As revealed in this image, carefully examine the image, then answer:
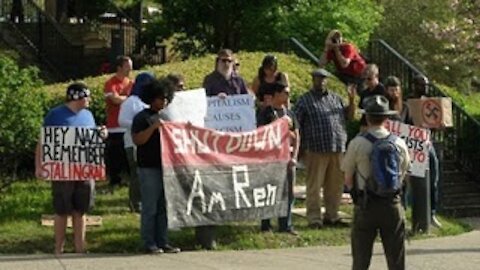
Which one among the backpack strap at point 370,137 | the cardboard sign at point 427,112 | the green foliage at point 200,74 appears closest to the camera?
the backpack strap at point 370,137

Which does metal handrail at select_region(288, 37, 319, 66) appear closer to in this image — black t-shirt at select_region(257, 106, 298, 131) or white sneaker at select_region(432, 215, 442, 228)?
white sneaker at select_region(432, 215, 442, 228)

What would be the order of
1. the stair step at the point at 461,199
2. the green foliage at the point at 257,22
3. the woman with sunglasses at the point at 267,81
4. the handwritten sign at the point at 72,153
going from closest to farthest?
the handwritten sign at the point at 72,153
the woman with sunglasses at the point at 267,81
the stair step at the point at 461,199
the green foliage at the point at 257,22

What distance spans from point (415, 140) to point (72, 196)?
405 cm

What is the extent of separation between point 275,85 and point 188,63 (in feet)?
21.1

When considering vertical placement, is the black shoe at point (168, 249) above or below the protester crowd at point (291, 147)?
below

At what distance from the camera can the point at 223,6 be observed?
977 inches

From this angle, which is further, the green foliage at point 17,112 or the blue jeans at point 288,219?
the green foliage at point 17,112

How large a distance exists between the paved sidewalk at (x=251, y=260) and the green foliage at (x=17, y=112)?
234 cm

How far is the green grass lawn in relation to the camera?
12680mm

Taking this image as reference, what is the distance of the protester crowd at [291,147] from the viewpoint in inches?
387

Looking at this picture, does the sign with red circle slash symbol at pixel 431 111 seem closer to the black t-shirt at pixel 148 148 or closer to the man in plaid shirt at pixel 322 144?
the man in plaid shirt at pixel 322 144

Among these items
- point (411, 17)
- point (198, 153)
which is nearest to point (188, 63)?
point (198, 153)

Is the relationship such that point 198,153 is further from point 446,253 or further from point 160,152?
point 446,253

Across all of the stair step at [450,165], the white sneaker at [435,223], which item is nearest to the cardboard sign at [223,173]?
the white sneaker at [435,223]
